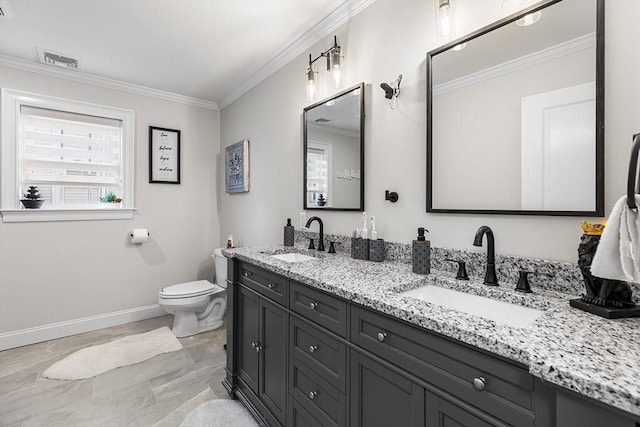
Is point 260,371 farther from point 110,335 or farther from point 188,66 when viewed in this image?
point 188,66

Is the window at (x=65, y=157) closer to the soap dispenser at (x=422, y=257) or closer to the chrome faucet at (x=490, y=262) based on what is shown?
the soap dispenser at (x=422, y=257)

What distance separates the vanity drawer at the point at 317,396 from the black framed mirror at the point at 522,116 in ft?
3.11

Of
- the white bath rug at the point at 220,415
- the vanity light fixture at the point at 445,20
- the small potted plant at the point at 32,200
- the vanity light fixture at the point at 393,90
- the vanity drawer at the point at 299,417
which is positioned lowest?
the white bath rug at the point at 220,415

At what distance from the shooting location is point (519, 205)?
1.24 metres

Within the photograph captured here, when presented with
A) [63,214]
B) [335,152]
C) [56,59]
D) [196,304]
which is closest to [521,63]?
[335,152]

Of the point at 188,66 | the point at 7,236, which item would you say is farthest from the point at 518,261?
the point at 7,236

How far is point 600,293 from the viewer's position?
887 mm

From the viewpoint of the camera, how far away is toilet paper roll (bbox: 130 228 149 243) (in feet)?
10.5

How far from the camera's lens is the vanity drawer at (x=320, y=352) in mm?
1200

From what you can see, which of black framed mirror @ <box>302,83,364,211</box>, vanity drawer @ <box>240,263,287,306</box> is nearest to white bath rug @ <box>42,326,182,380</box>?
vanity drawer @ <box>240,263,287,306</box>

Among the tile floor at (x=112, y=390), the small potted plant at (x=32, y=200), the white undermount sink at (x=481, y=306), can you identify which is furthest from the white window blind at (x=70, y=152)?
the white undermount sink at (x=481, y=306)

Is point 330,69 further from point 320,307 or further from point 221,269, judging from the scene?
point 221,269

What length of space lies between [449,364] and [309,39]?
2.29m

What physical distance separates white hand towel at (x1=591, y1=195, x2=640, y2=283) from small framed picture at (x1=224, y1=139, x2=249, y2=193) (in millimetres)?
2826
